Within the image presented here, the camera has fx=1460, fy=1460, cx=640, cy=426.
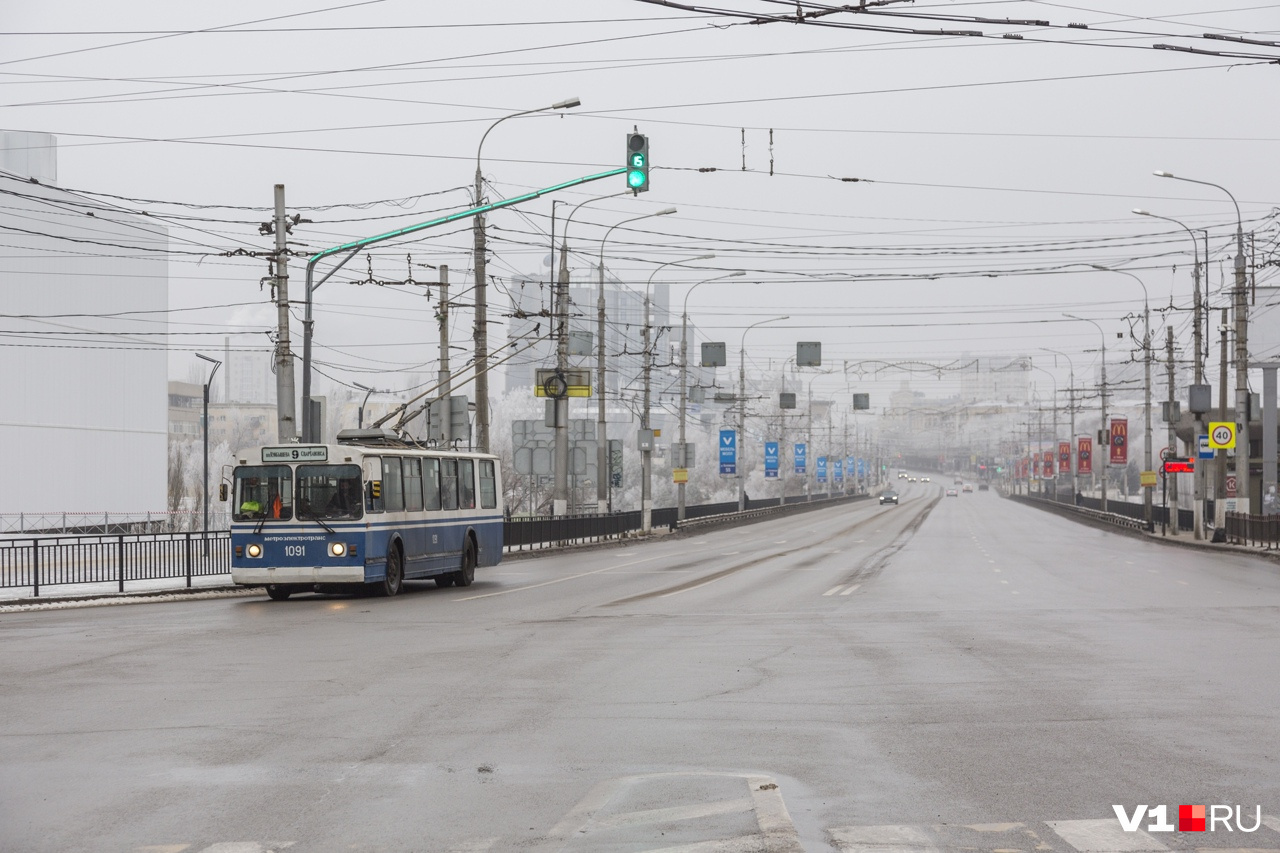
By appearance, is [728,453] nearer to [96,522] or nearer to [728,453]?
[728,453]

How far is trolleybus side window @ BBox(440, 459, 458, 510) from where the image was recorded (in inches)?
1122

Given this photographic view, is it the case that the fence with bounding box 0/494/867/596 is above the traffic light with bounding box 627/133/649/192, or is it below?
below

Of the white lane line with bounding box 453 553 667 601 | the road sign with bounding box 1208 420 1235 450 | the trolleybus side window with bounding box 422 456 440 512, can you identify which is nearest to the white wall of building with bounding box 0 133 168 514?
the white lane line with bounding box 453 553 667 601

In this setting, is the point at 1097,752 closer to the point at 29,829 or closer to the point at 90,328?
the point at 29,829

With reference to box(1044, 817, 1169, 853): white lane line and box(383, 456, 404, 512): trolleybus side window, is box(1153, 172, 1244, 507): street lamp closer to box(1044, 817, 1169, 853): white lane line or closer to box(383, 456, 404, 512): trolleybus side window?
box(383, 456, 404, 512): trolleybus side window

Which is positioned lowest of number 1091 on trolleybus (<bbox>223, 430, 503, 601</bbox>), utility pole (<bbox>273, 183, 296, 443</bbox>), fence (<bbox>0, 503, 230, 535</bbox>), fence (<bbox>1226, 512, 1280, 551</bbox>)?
fence (<bbox>0, 503, 230, 535</bbox>)

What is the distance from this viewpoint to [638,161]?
2362cm

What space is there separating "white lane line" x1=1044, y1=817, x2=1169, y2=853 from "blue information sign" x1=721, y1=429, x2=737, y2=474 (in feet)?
222

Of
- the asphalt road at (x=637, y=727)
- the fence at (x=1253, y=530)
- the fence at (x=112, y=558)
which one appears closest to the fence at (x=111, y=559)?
the fence at (x=112, y=558)

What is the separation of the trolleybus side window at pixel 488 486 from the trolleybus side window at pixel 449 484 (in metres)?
1.72

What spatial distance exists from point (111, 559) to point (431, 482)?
7215mm

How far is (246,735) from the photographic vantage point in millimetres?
10492

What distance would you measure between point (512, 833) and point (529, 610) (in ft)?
50.8

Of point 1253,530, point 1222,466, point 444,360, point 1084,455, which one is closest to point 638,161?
point 444,360
